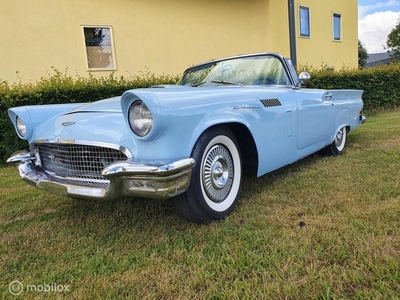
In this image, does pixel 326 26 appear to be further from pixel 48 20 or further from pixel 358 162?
pixel 358 162

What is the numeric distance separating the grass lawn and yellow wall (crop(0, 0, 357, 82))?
600cm

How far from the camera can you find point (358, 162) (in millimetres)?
3699

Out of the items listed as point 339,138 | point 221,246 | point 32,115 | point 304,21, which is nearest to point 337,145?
point 339,138

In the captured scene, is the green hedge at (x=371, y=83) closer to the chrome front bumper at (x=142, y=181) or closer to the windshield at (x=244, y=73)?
the windshield at (x=244, y=73)

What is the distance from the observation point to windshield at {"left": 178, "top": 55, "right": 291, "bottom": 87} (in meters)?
3.15

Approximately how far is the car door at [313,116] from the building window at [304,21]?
10.2 metres

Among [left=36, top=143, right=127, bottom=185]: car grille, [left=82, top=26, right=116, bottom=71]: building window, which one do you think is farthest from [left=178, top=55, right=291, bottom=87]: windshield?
[left=82, top=26, right=116, bottom=71]: building window

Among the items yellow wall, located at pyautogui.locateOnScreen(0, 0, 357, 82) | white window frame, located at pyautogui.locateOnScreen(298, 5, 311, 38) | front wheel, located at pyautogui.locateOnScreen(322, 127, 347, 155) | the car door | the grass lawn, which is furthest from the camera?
white window frame, located at pyautogui.locateOnScreen(298, 5, 311, 38)

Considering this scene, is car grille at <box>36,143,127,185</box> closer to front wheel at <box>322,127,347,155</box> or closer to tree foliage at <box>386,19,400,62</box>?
front wheel at <box>322,127,347,155</box>

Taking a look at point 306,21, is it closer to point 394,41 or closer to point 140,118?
point 140,118

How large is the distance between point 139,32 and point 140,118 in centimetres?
782

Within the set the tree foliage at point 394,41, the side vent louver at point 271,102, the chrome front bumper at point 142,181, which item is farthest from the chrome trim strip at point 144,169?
the tree foliage at point 394,41

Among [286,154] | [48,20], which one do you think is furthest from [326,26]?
[286,154]

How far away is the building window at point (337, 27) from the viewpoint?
Answer: 1445 centimetres
